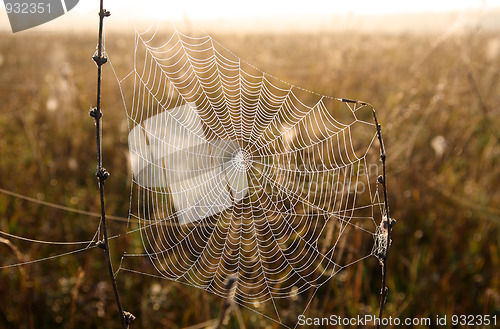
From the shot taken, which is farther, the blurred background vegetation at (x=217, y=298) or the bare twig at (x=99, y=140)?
the blurred background vegetation at (x=217, y=298)

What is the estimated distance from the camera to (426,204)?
443 centimetres

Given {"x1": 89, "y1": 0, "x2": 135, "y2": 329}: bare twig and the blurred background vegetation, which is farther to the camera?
the blurred background vegetation

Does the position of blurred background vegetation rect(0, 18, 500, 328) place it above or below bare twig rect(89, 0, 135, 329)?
below

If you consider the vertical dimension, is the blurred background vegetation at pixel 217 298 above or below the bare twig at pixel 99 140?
below

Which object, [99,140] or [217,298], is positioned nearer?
[99,140]

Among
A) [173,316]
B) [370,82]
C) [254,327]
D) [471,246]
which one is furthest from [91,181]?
[370,82]

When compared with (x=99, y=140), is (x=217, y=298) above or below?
below

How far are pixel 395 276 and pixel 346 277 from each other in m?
0.59

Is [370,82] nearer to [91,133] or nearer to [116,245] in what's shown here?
[91,133]

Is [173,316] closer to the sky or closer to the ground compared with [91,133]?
closer to the ground

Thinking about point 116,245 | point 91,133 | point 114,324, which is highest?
point 91,133

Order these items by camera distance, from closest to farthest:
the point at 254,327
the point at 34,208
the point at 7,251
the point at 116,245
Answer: the point at 254,327 < the point at 7,251 < the point at 116,245 < the point at 34,208

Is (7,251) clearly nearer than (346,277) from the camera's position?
No

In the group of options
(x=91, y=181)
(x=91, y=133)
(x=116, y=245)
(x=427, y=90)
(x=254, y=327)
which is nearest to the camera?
(x=254, y=327)
